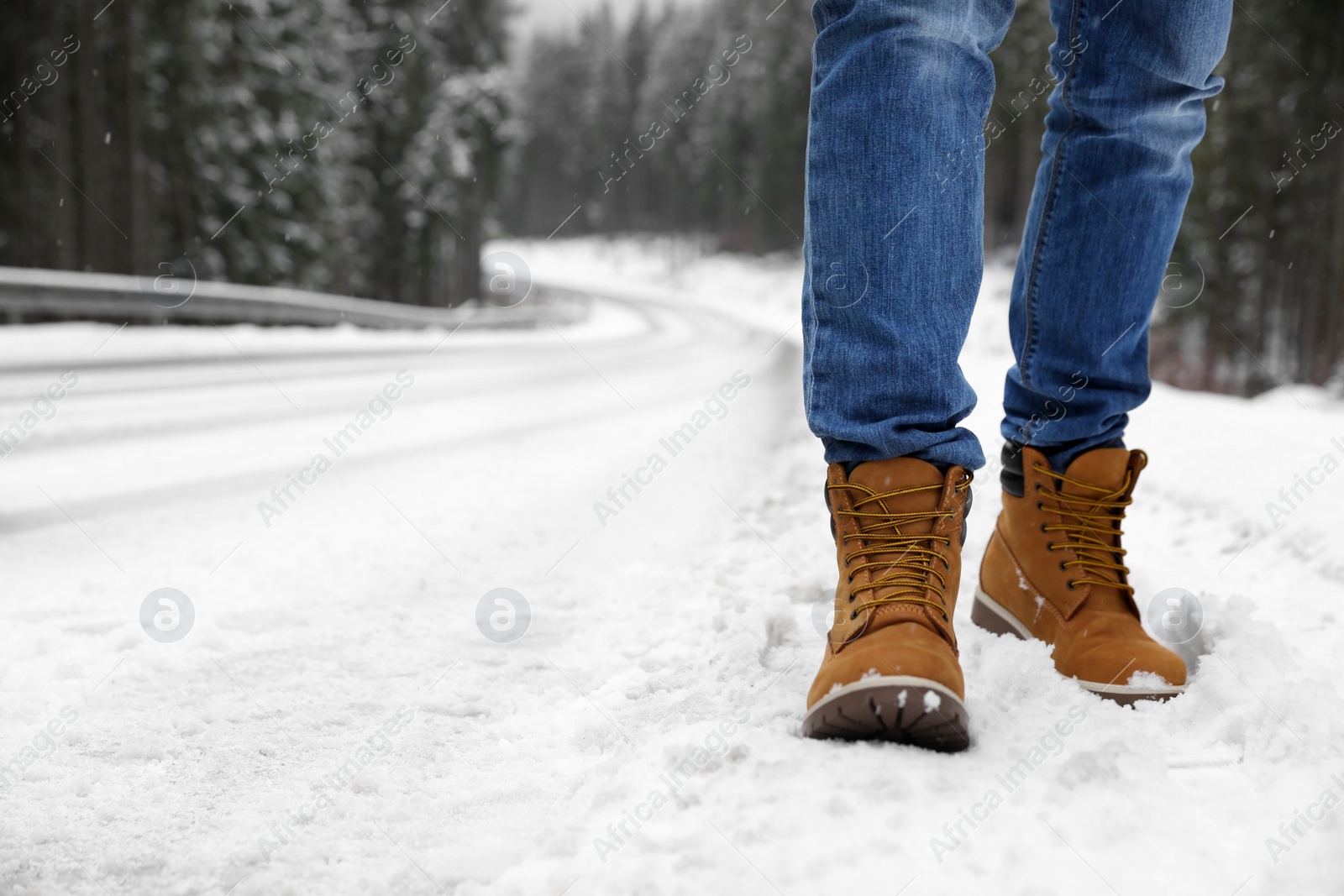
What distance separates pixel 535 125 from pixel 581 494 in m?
58.7

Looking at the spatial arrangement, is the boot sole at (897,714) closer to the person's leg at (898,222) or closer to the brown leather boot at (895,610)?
the brown leather boot at (895,610)

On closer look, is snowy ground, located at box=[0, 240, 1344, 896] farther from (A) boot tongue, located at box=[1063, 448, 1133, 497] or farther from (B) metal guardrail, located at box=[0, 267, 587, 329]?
(B) metal guardrail, located at box=[0, 267, 587, 329]

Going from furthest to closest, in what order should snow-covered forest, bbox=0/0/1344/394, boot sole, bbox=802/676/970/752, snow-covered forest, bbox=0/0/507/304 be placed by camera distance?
snow-covered forest, bbox=0/0/1344/394 < snow-covered forest, bbox=0/0/507/304 < boot sole, bbox=802/676/970/752

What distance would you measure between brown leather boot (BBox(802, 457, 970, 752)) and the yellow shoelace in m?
0.23

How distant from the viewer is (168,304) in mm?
8594

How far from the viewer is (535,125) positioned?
56531 millimetres

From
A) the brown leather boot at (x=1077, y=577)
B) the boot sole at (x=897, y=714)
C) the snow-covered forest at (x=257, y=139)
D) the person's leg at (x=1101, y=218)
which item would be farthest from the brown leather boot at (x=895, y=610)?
the snow-covered forest at (x=257, y=139)

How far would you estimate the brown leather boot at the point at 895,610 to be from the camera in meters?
1.05

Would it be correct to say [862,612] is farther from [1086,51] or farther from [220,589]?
[220,589]

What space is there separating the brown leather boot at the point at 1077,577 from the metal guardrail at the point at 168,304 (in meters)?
8.37

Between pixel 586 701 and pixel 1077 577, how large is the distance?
0.83 metres

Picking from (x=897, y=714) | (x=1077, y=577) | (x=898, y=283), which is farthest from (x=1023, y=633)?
(x=898, y=283)

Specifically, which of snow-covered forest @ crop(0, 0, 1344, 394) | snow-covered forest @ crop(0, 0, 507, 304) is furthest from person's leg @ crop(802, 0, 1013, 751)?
snow-covered forest @ crop(0, 0, 507, 304)

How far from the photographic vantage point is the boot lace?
122cm
